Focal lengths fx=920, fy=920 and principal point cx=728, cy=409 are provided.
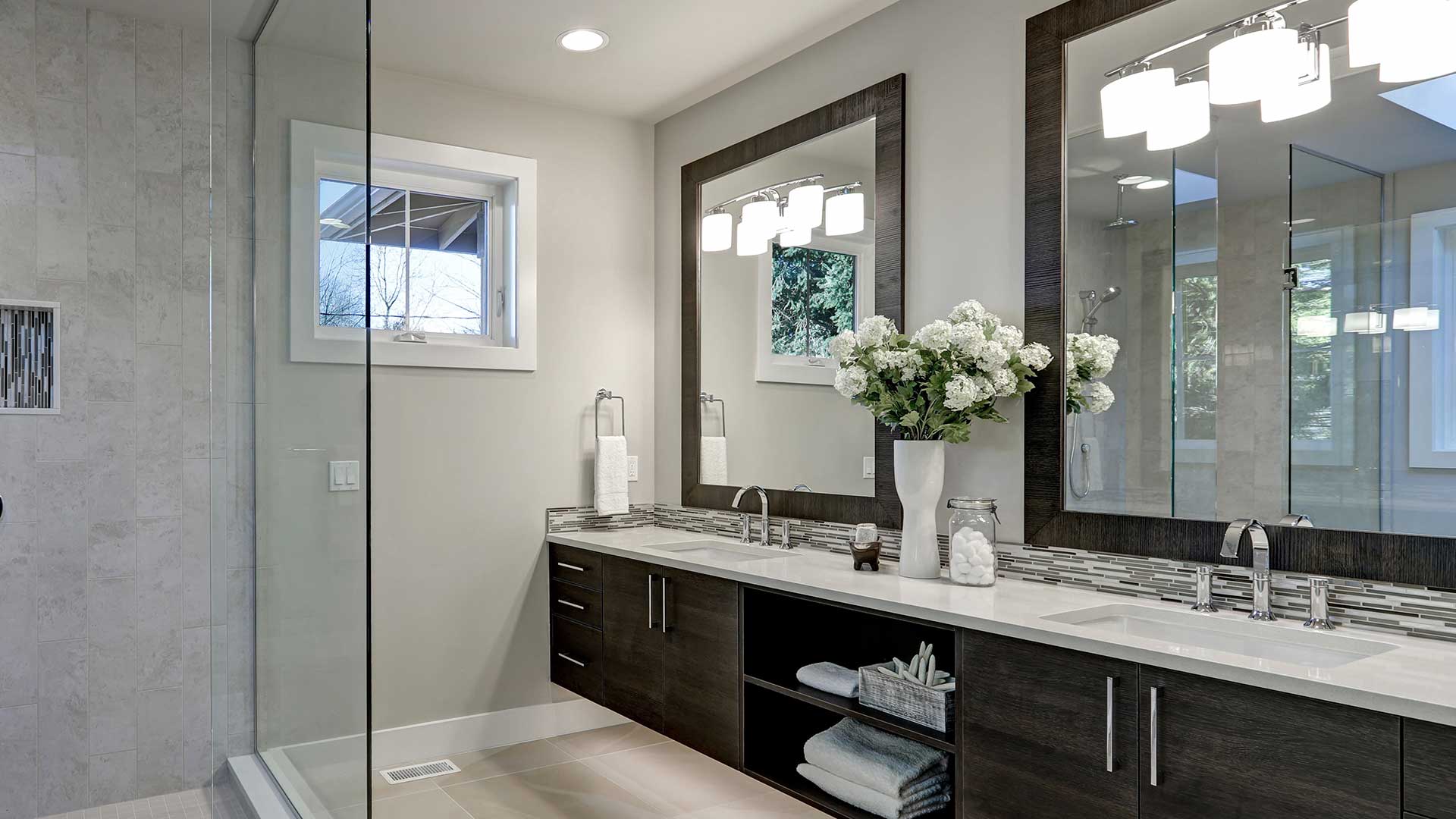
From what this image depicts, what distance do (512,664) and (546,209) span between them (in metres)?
1.77

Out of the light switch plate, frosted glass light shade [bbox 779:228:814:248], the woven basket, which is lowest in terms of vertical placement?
the woven basket

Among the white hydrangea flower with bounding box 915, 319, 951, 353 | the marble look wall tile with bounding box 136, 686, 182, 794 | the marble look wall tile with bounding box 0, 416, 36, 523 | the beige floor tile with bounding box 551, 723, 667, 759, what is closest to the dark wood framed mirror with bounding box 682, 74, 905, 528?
the white hydrangea flower with bounding box 915, 319, 951, 353

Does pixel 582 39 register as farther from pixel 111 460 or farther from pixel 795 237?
pixel 111 460

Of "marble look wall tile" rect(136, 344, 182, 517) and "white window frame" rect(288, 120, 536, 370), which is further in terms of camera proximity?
"white window frame" rect(288, 120, 536, 370)

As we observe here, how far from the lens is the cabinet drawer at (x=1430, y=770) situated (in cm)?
121

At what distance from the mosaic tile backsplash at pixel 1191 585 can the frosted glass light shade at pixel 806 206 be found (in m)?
1.01

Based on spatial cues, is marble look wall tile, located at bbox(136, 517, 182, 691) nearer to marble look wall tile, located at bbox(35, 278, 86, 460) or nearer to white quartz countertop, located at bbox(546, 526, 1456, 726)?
marble look wall tile, located at bbox(35, 278, 86, 460)

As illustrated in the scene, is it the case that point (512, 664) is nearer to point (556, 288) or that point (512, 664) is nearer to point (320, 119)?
point (556, 288)

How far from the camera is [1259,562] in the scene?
183 centimetres

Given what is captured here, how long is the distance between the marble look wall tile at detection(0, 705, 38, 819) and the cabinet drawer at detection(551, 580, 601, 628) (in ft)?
5.33

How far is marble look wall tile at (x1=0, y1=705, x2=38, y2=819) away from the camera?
2.71m

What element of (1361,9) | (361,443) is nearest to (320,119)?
(361,443)

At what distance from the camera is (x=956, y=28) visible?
8.55 feet

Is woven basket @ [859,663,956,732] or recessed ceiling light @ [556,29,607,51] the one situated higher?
recessed ceiling light @ [556,29,607,51]
